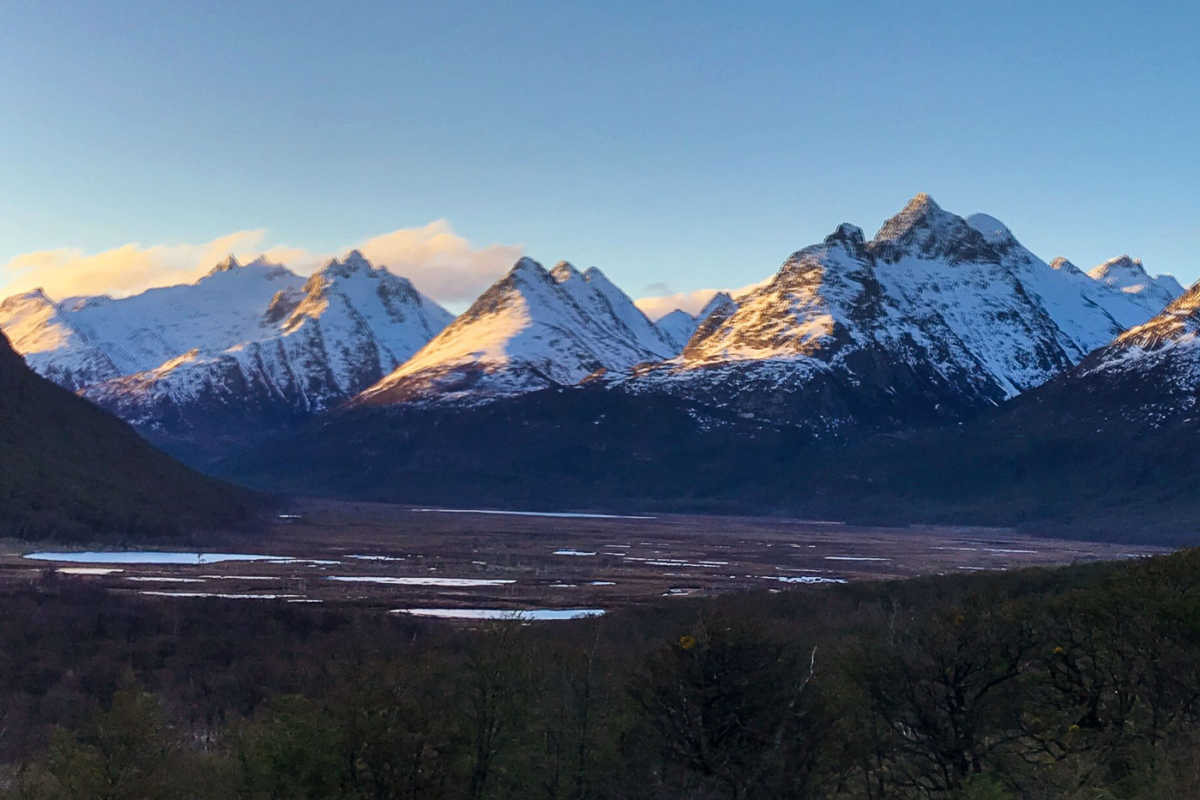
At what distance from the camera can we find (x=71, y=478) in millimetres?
174875

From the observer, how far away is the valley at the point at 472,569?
119 metres

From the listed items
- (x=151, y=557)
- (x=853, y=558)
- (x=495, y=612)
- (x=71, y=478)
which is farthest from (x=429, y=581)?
(x=853, y=558)

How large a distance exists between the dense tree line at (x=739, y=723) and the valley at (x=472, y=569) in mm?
53332

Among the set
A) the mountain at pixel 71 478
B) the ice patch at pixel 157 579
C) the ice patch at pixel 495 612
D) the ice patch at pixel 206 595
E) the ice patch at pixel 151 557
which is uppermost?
the mountain at pixel 71 478

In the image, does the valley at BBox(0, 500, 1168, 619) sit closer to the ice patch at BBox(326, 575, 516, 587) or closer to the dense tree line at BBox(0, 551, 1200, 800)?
the ice patch at BBox(326, 575, 516, 587)

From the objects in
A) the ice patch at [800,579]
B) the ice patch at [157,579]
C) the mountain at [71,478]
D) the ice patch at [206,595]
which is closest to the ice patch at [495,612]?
the ice patch at [206,595]

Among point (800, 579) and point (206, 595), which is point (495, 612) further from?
point (800, 579)

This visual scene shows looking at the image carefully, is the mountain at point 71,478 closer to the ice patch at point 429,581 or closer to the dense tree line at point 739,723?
the ice patch at point 429,581

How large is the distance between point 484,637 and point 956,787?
53.4 feet

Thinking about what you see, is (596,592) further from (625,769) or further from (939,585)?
(625,769)

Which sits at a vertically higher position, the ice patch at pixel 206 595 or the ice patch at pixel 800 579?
the ice patch at pixel 800 579

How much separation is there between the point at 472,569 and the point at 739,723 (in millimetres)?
108534

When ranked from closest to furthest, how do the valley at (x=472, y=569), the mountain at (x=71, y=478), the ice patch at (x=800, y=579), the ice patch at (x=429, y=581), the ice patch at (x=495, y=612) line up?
the ice patch at (x=495, y=612) → the valley at (x=472, y=569) → the ice patch at (x=429, y=581) → the ice patch at (x=800, y=579) → the mountain at (x=71, y=478)

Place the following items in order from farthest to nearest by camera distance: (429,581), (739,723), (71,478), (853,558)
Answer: (853,558) → (71,478) → (429,581) → (739,723)
